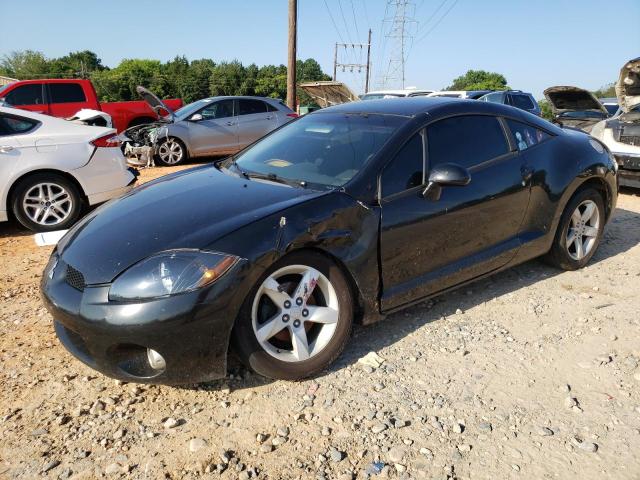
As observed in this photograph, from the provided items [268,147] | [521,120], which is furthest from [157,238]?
[521,120]

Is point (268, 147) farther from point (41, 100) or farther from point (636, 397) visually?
point (41, 100)

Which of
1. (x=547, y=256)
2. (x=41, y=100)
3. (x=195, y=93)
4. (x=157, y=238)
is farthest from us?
(x=195, y=93)

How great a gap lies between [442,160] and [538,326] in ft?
4.23

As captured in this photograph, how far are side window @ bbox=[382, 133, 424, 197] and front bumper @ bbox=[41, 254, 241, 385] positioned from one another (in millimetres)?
1171

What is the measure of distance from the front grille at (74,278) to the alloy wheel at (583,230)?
366cm

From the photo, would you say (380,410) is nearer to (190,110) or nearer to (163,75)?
(190,110)

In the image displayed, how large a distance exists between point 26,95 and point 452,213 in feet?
37.8

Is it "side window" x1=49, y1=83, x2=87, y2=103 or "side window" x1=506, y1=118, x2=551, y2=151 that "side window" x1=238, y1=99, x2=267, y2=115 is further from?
"side window" x1=506, y1=118, x2=551, y2=151

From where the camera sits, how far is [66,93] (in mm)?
11859

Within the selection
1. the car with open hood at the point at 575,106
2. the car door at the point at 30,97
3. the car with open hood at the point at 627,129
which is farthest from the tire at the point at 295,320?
the car door at the point at 30,97

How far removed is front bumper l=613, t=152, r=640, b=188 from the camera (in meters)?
7.17

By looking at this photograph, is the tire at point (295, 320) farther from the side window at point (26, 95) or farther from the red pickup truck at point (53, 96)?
the side window at point (26, 95)

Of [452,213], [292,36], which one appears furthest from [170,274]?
[292,36]

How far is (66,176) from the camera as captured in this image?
5.86 metres
